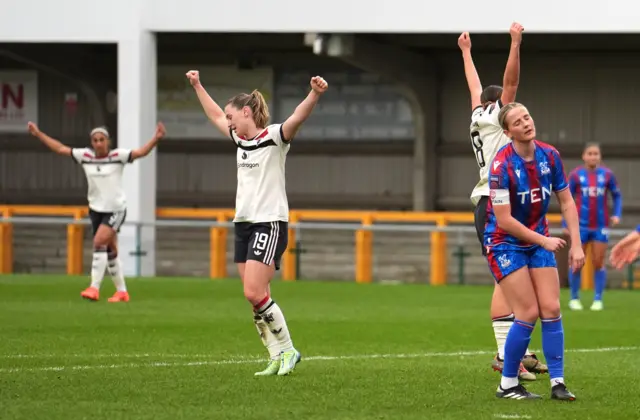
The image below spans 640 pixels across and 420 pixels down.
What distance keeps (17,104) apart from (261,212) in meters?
25.0

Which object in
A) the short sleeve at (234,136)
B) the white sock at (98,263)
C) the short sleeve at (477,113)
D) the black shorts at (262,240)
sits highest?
the short sleeve at (477,113)

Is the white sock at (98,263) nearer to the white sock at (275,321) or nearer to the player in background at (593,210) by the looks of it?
→ the player in background at (593,210)

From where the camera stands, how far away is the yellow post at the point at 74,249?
28344mm

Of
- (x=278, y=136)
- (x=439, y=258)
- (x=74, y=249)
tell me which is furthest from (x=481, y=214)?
(x=74, y=249)

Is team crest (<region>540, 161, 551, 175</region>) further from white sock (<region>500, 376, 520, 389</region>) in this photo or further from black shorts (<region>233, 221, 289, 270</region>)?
black shorts (<region>233, 221, 289, 270</region>)

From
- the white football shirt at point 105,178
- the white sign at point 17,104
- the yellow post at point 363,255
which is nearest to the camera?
the white football shirt at point 105,178

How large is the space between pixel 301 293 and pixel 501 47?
1121 centimetres

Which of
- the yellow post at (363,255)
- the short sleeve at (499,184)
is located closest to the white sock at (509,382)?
the short sleeve at (499,184)

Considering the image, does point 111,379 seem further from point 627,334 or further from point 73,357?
point 627,334

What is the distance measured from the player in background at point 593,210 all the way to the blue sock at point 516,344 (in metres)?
10.1

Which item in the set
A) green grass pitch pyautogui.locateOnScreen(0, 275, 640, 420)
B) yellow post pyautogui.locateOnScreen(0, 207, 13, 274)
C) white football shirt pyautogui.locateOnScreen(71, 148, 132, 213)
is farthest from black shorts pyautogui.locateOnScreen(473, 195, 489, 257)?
yellow post pyautogui.locateOnScreen(0, 207, 13, 274)

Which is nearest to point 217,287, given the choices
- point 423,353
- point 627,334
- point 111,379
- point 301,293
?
point 301,293

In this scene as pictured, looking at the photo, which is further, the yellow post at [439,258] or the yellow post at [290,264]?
the yellow post at [290,264]

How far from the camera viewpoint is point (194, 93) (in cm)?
3425
